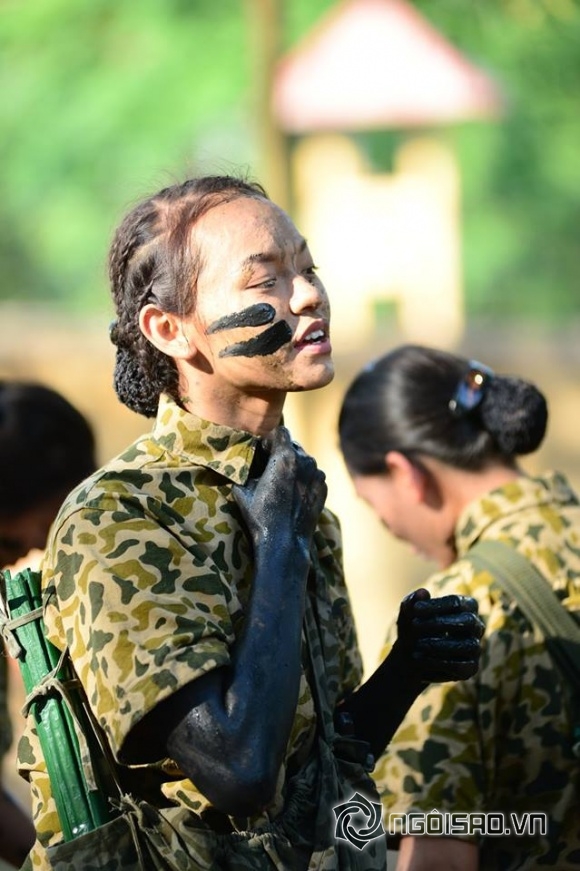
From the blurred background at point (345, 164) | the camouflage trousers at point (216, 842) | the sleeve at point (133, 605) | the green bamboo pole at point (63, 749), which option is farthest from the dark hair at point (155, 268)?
the blurred background at point (345, 164)

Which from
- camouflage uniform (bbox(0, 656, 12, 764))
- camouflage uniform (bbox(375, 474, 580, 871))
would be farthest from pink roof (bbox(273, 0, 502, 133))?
camouflage uniform (bbox(375, 474, 580, 871))

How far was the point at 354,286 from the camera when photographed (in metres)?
11.8

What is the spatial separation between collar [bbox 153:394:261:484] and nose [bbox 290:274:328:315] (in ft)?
0.83

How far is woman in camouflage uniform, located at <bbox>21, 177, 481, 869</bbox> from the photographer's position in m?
2.40

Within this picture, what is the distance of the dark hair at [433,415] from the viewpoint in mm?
3893

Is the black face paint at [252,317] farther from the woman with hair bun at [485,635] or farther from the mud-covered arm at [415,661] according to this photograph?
the woman with hair bun at [485,635]

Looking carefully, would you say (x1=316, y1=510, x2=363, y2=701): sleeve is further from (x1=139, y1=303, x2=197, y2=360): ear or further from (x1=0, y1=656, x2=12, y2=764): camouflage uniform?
(x1=0, y1=656, x2=12, y2=764): camouflage uniform

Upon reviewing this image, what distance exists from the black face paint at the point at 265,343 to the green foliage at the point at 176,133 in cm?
1172

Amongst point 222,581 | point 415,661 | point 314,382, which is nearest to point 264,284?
point 314,382

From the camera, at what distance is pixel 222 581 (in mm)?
2584

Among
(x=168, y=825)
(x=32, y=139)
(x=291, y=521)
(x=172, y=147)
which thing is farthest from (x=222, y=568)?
(x=32, y=139)

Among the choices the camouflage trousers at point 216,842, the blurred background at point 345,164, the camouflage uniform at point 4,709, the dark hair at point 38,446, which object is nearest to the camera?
the camouflage trousers at point 216,842

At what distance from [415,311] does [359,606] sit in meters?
3.63

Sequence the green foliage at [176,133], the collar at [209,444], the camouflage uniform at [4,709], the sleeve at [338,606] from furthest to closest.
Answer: the green foliage at [176,133]
the camouflage uniform at [4,709]
the sleeve at [338,606]
the collar at [209,444]
